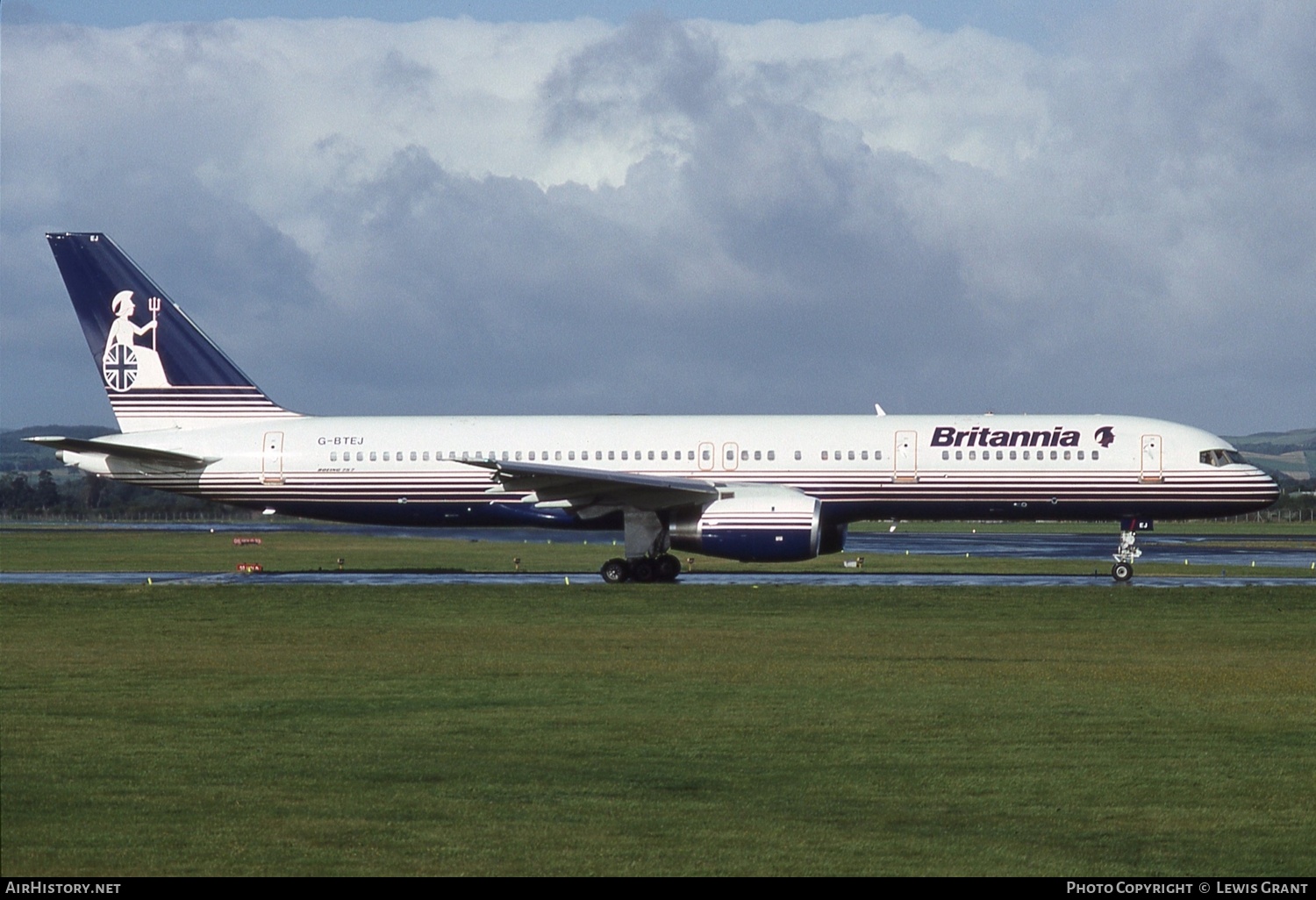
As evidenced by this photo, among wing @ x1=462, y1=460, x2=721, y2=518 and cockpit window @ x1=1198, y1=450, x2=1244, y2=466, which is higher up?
cockpit window @ x1=1198, y1=450, x2=1244, y2=466

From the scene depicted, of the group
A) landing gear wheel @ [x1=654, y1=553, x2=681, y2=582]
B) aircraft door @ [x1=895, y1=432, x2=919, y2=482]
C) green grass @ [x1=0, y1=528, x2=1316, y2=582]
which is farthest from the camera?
green grass @ [x1=0, y1=528, x2=1316, y2=582]

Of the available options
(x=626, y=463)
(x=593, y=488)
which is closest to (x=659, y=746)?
(x=593, y=488)

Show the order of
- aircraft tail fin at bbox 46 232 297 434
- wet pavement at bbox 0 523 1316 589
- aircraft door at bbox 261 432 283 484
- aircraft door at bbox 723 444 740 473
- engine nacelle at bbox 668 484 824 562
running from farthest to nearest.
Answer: aircraft tail fin at bbox 46 232 297 434
aircraft door at bbox 261 432 283 484
aircraft door at bbox 723 444 740 473
wet pavement at bbox 0 523 1316 589
engine nacelle at bbox 668 484 824 562

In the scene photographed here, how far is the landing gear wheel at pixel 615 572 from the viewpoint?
39094mm

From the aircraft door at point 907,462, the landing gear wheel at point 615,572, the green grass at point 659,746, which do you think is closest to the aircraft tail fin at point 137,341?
the landing gear wheel at point 615,572

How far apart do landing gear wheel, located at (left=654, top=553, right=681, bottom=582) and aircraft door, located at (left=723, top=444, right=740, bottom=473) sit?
2.81 metres

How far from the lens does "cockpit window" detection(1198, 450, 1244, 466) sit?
39906mm

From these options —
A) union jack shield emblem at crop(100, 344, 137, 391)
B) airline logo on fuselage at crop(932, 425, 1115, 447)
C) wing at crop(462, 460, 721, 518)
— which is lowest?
wing at crop(462, 460, 721, 518)

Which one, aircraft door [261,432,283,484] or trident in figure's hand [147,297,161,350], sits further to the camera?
trident in figure's hand [147,297,161,350]

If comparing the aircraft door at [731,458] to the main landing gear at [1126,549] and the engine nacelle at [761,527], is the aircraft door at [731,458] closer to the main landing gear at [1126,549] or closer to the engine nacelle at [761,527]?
the engine nacelle at [761,527]

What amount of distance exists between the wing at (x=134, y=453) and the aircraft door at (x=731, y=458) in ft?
45.3

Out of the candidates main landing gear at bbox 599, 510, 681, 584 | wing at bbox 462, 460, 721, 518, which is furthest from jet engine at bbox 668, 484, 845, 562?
main landing gear at bbox 599, 510, 681, 584

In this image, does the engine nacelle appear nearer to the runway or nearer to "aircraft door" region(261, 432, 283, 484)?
the runway

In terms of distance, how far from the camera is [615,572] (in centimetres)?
3912
